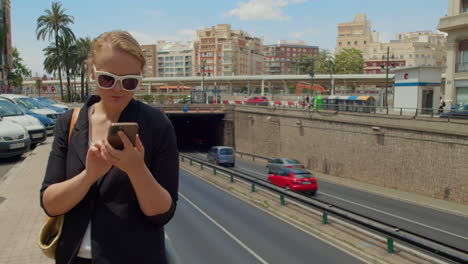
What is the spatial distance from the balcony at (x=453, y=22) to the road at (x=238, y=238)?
100 ft

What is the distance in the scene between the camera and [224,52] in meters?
156

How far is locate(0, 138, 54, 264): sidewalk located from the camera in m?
5.67

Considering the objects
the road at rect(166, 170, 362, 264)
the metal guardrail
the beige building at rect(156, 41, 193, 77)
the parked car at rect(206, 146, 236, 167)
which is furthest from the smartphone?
the beige building at rect(156, 41, 193, 77)

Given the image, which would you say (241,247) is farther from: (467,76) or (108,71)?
(467,76)

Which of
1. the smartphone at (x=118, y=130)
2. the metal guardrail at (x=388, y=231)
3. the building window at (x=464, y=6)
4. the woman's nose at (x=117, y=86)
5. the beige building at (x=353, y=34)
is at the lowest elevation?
the metal guardrail at (x=388, y=231)

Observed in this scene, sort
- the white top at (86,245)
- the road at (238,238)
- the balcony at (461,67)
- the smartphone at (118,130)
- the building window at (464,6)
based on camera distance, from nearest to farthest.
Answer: the smartphone at (118,130)
the white top at (86,245)
the road at (238,238)
the balcony at (461,67)
the building window at (464,6)

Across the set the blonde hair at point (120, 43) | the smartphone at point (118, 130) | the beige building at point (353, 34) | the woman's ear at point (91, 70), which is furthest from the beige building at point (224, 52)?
the smartphone at point (118, 130)

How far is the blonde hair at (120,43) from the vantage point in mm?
2010

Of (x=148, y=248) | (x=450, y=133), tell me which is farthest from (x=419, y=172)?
(x=148, y=248)

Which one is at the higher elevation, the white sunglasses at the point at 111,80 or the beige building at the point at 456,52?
the beige building at the point at 456,52

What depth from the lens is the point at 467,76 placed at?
119 feet

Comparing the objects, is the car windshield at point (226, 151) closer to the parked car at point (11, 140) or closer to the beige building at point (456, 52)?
the beige building at point (456, 52)

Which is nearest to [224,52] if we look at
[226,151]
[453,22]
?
[453,22]

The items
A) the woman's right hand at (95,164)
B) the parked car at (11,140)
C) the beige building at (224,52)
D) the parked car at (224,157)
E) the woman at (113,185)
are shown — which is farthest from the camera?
the beige building at (224,52)
